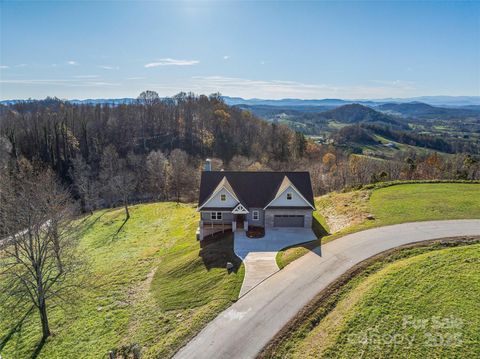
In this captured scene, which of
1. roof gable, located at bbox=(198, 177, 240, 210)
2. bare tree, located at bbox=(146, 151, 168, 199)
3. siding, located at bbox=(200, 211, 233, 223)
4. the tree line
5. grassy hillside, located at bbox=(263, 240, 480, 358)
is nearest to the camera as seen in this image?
grassy hillside, located at bbox=(263, 240, 480, 358)

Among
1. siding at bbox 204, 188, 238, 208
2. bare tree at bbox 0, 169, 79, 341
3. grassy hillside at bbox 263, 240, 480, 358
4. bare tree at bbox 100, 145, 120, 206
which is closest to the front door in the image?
siding at bbox 204, 188, 238, 208

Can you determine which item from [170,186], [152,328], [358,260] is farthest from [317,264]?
[170,186]

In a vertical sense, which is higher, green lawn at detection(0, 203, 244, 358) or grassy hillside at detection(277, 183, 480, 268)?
grassy hillside at detection(277, 183, 480, 268)

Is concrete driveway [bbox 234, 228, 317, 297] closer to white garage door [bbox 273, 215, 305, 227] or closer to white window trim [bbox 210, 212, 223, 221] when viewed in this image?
white garage door [bbox 273, 215, 305, 227]

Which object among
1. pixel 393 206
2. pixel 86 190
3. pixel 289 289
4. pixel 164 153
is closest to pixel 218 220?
pixel 289 289

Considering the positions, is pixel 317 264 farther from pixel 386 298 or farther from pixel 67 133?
pixel 67 133

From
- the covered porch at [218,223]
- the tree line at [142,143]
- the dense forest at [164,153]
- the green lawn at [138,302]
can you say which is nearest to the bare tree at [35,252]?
the green lawn at [138,302]
